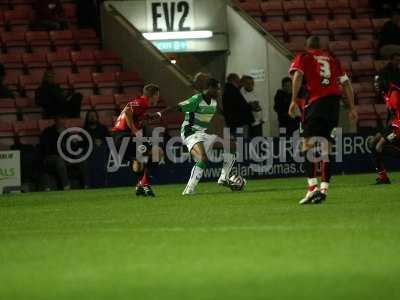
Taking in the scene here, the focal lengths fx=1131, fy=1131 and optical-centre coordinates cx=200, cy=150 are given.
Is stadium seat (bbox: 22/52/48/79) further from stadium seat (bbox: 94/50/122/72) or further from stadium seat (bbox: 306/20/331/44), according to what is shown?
stadium seat (bbox: 306/20/331/44)

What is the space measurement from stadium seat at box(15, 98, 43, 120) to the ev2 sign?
398cm

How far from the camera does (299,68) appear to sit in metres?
15.0

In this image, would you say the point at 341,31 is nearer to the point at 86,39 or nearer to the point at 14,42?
the point at 86,39

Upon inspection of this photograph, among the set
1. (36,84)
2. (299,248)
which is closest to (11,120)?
(36,84)

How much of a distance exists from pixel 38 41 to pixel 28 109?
2.47 m

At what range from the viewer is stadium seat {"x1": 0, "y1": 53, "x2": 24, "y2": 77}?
25828 millimetres

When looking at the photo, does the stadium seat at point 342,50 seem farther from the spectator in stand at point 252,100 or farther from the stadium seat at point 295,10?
the spectator in stand at point 252,100

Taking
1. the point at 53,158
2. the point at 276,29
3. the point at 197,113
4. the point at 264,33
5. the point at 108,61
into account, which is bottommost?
the point at 53,158

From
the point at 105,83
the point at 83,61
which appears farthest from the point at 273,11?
the point at 83,61

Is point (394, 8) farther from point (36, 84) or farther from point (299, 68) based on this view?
point (299, 68)

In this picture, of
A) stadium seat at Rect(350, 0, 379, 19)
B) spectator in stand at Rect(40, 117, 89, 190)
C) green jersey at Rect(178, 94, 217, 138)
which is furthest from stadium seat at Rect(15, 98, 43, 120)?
stadium seat at Rect(350, 0, 379, 19)

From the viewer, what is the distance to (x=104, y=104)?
25.7 meters

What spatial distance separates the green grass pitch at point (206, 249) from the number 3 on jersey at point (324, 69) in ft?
5.39

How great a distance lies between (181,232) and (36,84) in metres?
14.4
